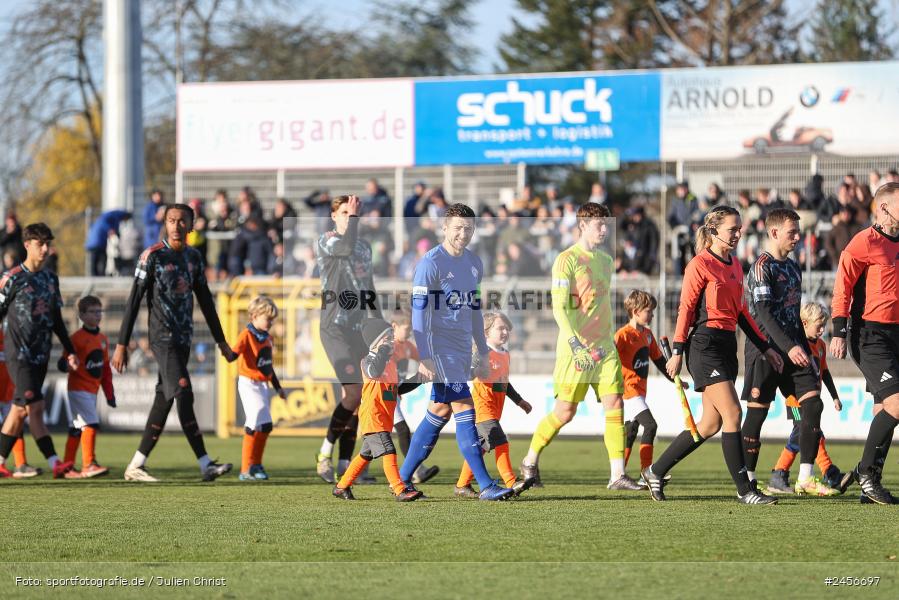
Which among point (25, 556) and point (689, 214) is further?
point (689, 214)

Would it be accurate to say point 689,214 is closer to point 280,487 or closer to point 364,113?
point 364,113

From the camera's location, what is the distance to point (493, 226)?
872 inches

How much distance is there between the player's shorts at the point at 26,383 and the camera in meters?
12.2

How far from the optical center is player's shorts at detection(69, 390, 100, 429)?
1327cm

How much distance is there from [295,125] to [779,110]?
887 centimetres

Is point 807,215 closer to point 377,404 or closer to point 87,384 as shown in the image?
point 87,384

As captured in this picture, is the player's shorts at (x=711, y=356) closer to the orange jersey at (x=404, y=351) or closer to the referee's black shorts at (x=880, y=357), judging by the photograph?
the referee's black shorts at (x=880, y=357)

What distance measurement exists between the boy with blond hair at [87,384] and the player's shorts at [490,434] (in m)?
3.94

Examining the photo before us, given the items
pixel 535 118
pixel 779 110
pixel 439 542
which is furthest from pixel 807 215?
pixel 439 542

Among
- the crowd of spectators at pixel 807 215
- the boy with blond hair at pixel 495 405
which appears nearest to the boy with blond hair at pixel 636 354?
the boy with blond hair at pixel 495 405

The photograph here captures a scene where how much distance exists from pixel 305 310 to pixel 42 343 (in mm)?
7342

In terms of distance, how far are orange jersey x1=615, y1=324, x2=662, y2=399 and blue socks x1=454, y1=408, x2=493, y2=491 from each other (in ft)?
7.90

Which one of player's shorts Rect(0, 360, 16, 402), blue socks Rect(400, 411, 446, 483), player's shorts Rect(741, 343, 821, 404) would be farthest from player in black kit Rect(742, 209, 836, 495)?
player's shorts Rect(0, 360, 16, 402)

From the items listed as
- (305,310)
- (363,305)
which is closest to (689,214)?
(305,310)
